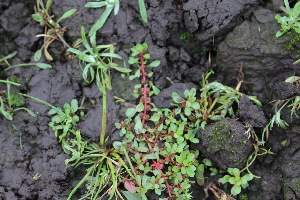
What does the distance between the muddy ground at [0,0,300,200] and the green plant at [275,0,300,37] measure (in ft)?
0.30

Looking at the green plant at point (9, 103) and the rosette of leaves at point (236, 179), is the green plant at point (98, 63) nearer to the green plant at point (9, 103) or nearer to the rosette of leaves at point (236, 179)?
the green plant at point (9, 103)

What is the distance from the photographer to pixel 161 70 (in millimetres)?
2930

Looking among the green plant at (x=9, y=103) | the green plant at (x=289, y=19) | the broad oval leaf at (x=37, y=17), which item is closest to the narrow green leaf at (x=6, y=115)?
the green plant at (x=9, y=103)

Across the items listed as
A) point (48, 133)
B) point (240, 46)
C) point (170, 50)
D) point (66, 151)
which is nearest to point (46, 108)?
point (48, 133)

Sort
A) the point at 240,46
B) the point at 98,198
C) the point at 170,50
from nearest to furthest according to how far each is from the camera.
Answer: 1. the point at 98,198
2. the point at 240,46
3. the point at 170,50

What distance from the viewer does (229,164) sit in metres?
2.70

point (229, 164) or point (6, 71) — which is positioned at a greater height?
point (6, 71)

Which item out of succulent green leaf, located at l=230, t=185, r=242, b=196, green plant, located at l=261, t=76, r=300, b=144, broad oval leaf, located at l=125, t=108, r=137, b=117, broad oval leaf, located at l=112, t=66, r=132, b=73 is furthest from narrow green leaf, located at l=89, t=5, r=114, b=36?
succulent green leaf, located at l=230, t=185, r=242, b=196

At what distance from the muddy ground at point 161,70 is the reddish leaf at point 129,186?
42cm

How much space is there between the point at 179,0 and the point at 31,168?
2.08 metres

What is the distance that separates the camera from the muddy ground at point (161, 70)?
2.68 m

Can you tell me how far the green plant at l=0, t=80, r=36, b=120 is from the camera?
9.33 feet

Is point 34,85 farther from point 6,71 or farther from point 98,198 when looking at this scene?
point 98,198

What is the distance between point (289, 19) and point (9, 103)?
261cm
